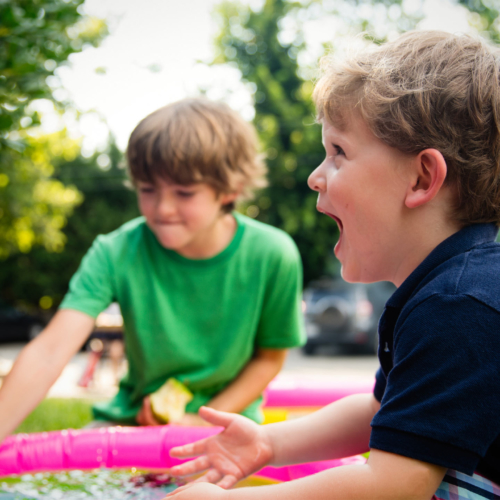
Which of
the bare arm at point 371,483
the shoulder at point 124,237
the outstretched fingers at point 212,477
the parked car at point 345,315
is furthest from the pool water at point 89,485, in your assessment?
the parked car at point 345,315

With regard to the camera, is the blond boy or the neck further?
the neck

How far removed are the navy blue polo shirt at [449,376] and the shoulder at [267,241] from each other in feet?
4.08

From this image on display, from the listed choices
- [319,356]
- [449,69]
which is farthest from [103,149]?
[449,69]

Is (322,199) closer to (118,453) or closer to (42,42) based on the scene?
(118,453)

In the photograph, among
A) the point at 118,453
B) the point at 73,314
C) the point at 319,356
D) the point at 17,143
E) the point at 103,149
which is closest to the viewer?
the point at 118,453

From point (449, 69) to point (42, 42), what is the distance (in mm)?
1636

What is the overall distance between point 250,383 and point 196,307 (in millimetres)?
362

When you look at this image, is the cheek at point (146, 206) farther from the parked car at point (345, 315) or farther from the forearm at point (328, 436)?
the parked car at point (345, 315)

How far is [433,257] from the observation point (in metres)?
0.99

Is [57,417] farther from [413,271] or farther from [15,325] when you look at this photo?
[15,325]

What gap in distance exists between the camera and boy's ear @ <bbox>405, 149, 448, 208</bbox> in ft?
3.28

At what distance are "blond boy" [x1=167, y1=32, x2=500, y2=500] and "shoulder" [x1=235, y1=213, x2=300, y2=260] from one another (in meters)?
0.94

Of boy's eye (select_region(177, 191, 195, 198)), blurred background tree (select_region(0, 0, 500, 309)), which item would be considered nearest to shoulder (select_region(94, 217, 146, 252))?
boy's eye (select_region(177, 191, 195, 198))

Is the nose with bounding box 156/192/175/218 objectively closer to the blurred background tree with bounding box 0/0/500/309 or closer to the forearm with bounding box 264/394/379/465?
the forearm with bounding box 264/394/379/465
